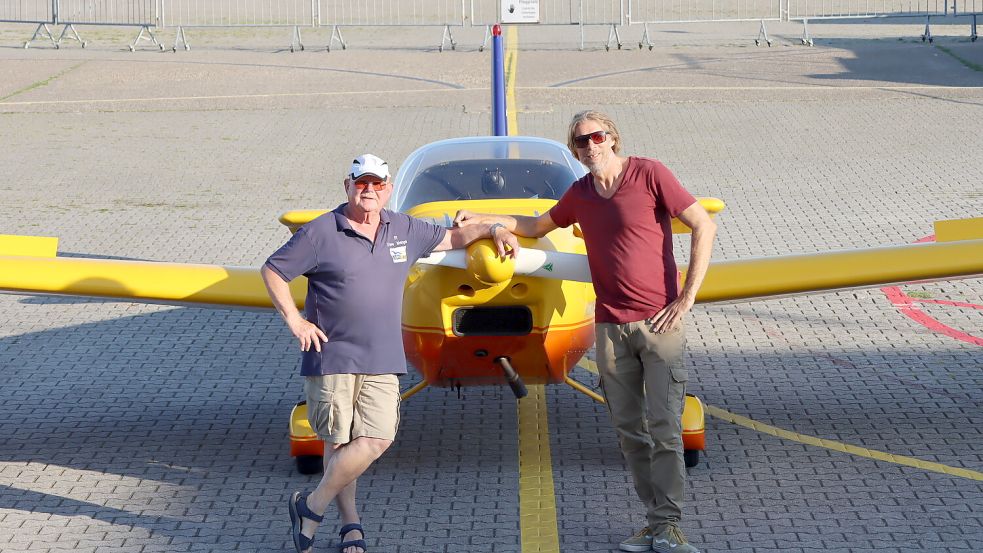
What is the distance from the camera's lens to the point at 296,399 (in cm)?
791

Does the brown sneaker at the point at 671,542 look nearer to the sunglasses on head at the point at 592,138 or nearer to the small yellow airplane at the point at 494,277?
the small yellow airplane at the point at 494,277

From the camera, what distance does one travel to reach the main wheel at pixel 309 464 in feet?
21.7

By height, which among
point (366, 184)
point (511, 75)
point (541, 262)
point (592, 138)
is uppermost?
point (592, 138)

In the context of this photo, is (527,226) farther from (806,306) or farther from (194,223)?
(194,223)

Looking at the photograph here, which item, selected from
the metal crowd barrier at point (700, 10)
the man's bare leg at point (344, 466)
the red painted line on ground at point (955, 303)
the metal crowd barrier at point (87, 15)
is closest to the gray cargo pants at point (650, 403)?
the man's bare leg at point (344, 466)

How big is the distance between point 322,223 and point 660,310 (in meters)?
1.49

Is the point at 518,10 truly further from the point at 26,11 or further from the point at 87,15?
the point at 26,11

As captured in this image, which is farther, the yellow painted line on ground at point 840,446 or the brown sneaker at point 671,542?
the yellow painted line on ground at point 840,446

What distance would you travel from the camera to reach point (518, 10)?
27047 millimetres

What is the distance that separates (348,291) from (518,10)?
22514 mm

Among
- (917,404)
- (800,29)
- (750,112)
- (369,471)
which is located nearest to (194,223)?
(369,471)

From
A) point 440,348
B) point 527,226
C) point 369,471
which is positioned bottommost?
point 369,471

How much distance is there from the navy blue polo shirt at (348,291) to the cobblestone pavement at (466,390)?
966 millimetres

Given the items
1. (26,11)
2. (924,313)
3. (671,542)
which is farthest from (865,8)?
(671,542)
